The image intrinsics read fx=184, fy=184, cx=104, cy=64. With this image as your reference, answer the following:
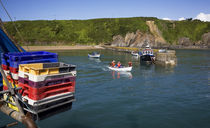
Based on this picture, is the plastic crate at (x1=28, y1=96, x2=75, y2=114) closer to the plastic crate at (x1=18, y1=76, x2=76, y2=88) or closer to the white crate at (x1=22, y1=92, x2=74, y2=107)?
the white crate at (x1=22, y1=92, x2=74, y2=107)

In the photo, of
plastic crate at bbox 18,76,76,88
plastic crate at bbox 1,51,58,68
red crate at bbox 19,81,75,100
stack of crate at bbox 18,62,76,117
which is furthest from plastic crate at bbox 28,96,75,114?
plastic crate at bbox 1,51,58,68

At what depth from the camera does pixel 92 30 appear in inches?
5920

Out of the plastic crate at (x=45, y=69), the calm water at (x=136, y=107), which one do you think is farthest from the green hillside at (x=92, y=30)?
the plastic crate at (x=45, y=69)

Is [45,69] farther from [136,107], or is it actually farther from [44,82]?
[136,107]

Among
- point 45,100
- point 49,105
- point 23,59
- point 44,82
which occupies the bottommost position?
point 49,105

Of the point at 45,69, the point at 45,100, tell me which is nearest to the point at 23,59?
the point at 45,69

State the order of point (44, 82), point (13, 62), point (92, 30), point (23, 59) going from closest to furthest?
point (44, 82), point (13, 62), point (23, 59), point (92, 30)

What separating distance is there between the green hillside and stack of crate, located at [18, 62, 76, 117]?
12080 cm

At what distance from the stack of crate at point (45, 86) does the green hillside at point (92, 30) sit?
120795mm

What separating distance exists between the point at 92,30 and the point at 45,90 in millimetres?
145258

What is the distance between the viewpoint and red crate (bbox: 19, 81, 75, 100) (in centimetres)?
786

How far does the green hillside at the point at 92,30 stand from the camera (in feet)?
441

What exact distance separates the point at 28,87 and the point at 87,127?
7785 mm

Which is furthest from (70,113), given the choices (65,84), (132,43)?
(132,43)
